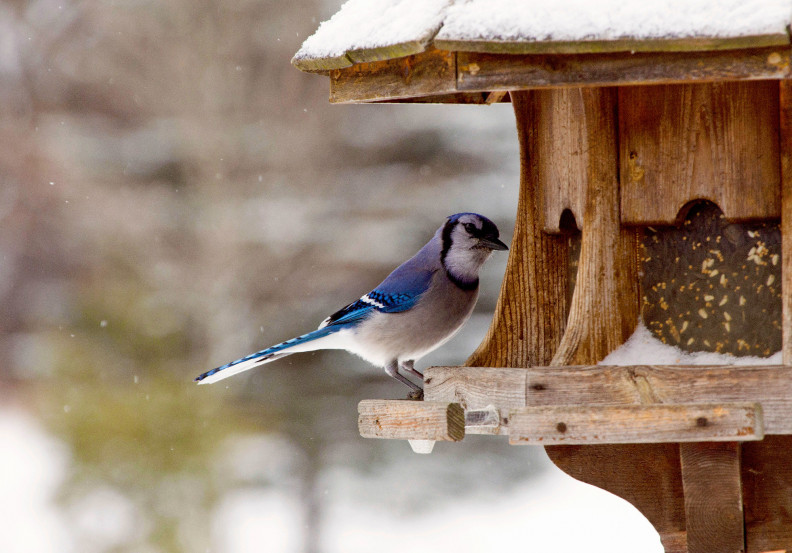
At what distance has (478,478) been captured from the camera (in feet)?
31.0

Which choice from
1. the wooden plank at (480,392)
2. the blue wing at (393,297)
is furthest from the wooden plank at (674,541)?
the blue wing at (393,297)

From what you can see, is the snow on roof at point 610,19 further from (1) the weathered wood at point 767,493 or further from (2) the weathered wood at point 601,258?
(1) the weathered wood at point 767,493

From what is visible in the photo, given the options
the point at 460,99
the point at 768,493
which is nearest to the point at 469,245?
the point at 460,99

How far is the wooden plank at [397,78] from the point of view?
8.39 feet

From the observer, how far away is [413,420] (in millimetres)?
2762

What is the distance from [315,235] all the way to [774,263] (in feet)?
21.8

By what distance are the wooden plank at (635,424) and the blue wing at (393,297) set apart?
1452mm

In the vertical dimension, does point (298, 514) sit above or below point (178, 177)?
below

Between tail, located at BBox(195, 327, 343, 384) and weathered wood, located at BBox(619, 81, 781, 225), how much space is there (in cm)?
144

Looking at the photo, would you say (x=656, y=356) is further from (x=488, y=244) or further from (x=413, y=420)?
(x=488, y=244)

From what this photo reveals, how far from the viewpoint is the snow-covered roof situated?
223 centimetres

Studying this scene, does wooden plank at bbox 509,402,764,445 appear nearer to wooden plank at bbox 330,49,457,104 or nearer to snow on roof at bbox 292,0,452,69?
wooden plank at bbox 330,49,457,104

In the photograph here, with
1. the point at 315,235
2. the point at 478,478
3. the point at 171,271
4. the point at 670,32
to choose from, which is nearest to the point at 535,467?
the point at 478,478

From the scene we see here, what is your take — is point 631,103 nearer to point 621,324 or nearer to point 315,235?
point 621,324
